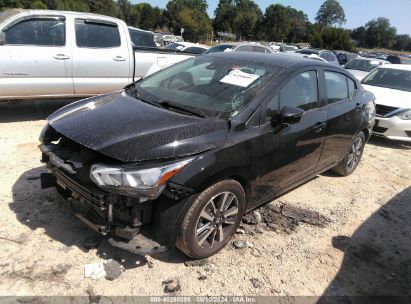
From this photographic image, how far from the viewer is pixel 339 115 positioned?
14.8 ft

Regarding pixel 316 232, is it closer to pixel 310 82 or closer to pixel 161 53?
pixel 310 82

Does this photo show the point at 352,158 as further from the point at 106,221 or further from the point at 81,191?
the point at 81,191

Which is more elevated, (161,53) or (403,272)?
(161,53)

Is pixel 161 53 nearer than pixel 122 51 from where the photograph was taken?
No

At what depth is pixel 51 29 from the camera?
642cm

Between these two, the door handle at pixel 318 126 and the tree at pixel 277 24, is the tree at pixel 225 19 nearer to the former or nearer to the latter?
the tree at pixel 277 24

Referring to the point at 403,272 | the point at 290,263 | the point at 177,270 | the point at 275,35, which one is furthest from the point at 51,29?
the point at 275,35

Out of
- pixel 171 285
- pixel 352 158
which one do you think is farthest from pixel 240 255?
pixel 352 158

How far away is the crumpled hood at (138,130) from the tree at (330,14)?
16006 centimetres

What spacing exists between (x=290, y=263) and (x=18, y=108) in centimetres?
631

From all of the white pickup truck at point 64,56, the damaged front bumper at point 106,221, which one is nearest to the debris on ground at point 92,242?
the damaged front bumper at point 106,221

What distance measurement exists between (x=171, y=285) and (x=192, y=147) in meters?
1.11

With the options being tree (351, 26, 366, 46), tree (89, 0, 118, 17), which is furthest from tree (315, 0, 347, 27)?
tree (89, 0, 118, 17)

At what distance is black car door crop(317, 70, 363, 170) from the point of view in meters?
4.37
